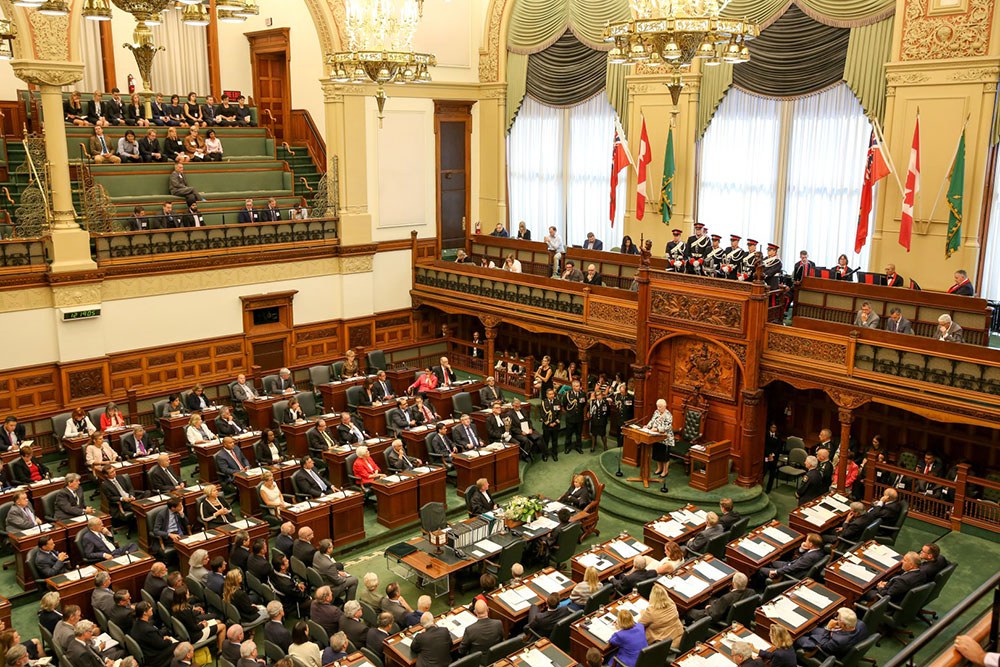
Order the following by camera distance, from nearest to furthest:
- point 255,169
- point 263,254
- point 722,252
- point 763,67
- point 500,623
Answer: point 500,623 < point 722,252 < point 763,67 < point 263,254 < point 255,169

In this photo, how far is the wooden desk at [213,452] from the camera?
13.3 meters

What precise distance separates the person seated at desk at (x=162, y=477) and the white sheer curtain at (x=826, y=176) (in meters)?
11.4

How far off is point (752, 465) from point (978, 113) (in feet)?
21.0

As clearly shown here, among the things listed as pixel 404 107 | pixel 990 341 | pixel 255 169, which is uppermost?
pixel 404 107

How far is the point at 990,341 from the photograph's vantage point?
522 inches

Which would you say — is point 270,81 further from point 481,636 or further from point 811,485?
point 481,636

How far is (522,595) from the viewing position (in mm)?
9312

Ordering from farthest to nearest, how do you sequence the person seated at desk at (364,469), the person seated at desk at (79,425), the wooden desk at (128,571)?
the person seated at desk at (79,425), the person seated at desk at (364,469), the wooden desk at (128,571)

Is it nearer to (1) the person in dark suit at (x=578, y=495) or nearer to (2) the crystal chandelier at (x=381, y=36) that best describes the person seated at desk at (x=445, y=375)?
(1) the person in dark suit at (x=578, y=495)

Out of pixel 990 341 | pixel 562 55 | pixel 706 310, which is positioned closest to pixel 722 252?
pixel 706 310

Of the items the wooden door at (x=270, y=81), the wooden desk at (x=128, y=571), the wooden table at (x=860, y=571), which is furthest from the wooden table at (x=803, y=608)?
the wooden door at (x=270, y=81)

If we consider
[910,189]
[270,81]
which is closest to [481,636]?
[910,189]

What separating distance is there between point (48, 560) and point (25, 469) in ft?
9.29

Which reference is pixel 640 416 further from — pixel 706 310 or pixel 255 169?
pixel 255 169
